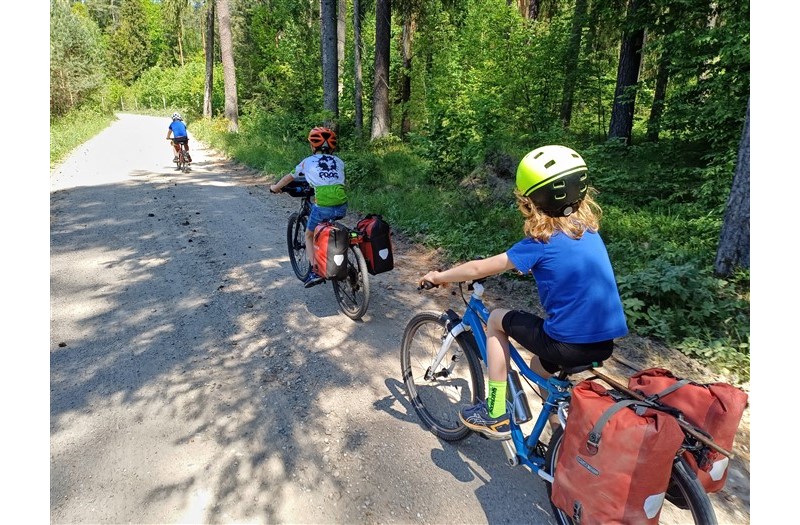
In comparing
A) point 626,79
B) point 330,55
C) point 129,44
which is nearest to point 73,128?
point 330,55

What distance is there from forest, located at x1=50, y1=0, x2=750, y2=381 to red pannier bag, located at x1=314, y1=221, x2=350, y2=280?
257cm

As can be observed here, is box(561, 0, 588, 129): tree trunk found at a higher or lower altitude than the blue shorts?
higher

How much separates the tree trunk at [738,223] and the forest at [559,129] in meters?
0.02

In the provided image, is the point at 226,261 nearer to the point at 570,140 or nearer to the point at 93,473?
the point at 93,473

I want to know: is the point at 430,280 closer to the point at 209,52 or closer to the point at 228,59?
the point at 228,59

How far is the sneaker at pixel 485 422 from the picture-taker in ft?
10.1

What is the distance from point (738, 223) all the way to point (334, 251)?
14.8 ft

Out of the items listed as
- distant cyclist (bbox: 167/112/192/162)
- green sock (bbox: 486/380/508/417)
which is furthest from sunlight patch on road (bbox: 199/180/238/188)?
green sock (bbox: 486/380/508/417)

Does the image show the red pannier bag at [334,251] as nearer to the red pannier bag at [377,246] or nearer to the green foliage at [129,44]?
the red pannier bag at [377,246]

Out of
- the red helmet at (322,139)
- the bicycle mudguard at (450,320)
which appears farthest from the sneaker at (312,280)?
the bicycle mudguard at (450,320)

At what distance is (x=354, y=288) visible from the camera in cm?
555

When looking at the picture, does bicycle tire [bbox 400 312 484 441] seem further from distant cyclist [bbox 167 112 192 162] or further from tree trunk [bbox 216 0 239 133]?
tree trunk [bbox 216 0 239 133]

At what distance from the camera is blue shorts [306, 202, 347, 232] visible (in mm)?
5884
